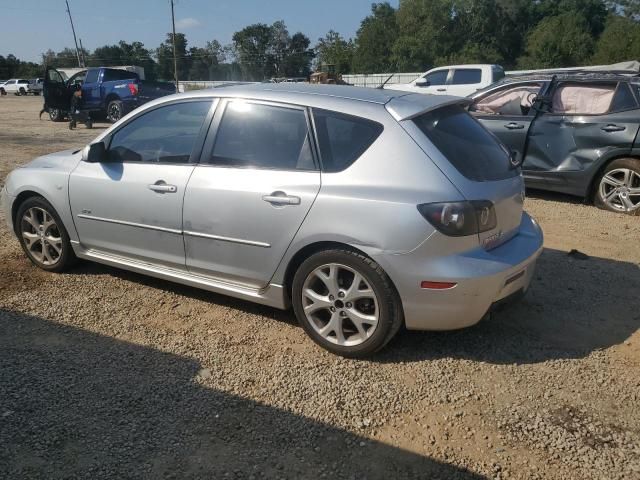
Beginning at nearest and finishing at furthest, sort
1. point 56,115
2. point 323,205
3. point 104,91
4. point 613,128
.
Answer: point 323,205 → point 613,128 → point 104,91 → point 56,115

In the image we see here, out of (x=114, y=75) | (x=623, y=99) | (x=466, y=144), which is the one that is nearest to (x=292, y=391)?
(x=466, y=144)

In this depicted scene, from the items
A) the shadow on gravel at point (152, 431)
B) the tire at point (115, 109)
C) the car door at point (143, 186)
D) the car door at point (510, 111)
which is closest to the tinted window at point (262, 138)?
the car door at point (143, 186)

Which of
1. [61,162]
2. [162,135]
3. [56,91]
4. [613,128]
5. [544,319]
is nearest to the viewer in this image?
[544,319]

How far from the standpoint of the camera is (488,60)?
61.5 metres

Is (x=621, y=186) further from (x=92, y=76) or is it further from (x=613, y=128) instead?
(x=92, y=76)

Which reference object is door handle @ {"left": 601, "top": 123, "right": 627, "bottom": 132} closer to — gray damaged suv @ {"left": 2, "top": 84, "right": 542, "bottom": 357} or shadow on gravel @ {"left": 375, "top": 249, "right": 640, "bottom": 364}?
shadow on gravel @ {"left": 375, "top": 249, "right": 640, "bottom": 364}

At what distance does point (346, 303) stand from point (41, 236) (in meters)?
2.97

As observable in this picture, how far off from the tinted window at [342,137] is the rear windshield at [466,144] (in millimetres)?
308

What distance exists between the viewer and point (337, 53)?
6888 centimetres

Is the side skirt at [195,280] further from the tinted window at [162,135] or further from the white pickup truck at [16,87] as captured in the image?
the white pickup truck at [16,87]

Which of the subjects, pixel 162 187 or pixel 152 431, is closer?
pixel 152 431

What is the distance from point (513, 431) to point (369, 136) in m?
1.83

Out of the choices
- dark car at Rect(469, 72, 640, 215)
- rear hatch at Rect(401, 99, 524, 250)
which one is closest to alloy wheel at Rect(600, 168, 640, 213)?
dark car at Rect(469, 72, 640, 215)

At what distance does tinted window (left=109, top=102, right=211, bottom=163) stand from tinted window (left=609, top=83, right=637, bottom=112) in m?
5.34
